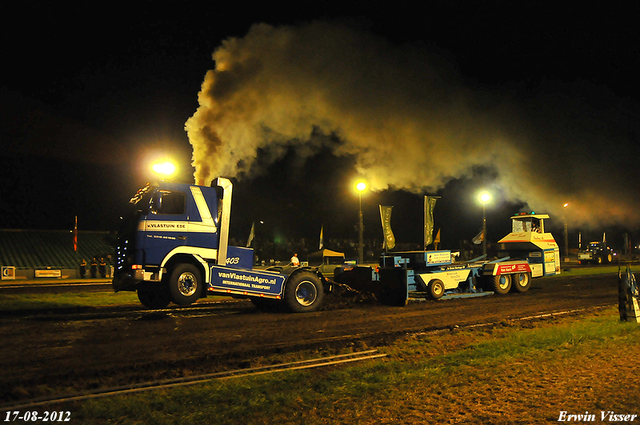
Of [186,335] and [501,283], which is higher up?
[501,283]

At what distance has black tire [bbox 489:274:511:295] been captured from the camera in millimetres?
16875

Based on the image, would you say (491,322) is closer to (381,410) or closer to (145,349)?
(381,410)

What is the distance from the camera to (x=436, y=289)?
15078mm

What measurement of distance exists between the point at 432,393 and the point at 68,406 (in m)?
4.35

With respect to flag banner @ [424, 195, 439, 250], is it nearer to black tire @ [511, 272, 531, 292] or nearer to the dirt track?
black tire @ [511, 272, 531, 292]

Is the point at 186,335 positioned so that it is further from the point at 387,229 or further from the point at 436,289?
the point at 387,229

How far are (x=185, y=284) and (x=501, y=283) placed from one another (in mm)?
12186

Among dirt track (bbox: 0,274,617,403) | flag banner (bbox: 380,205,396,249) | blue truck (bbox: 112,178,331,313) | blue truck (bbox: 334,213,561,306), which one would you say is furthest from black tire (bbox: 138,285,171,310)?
flag banner (bbox: 380,205,396,249)

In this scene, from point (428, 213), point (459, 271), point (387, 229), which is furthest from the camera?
point (387, 229)

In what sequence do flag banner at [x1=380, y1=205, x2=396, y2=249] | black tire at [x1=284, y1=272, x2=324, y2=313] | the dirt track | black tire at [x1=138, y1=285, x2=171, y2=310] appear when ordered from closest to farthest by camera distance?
the dirt track < black tire at [x1=284, y1=272, x2=324, y2=313] < black tire at [x1=138, y1=285, x2=171, y2=310] < flag banner at [x1=380, y1=205, x2=396, y2=249]

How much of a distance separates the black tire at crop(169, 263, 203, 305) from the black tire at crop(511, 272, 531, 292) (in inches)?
501

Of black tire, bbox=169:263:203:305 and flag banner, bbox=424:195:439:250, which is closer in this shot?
black tire, bbox=169:263:203:305

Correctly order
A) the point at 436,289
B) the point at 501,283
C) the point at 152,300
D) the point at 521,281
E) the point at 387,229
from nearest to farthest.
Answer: the point at 152,300
the point at 436,289
the point at 501,283
the point at 521,281
the point at 387,229

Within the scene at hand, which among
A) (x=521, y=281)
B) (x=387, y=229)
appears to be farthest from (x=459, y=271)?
(x=387, y=229)
